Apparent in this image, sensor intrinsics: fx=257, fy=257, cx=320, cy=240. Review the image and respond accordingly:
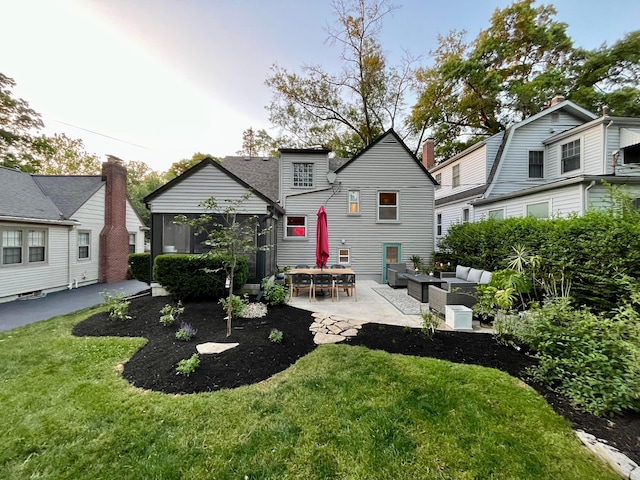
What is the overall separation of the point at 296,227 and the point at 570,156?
12.9m

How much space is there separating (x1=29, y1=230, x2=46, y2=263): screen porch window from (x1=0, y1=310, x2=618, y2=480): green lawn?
841 centimetres

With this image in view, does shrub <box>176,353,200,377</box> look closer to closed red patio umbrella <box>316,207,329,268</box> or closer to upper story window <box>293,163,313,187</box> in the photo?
closed red patio umbrella <box>316,207,329,268</box>

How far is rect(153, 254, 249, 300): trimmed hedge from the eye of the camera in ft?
23.9

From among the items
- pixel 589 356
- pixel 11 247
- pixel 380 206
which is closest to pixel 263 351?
pixel 589 356

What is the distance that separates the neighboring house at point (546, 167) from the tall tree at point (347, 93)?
24.0 feet

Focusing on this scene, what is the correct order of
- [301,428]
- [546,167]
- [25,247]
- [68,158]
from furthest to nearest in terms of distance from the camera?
[68,158] < [546,167] < [25,247] < [301,428]

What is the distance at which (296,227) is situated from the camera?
12.6 m

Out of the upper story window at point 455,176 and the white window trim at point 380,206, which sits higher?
the upper story window at point 455,176

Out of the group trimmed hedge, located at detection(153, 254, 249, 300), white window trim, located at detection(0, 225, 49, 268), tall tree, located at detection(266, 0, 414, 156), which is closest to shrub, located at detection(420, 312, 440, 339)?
trimmed hedge, located at detection(153, 254, 249, 300)

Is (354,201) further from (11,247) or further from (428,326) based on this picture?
(11,247)

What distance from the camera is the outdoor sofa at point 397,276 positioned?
34.2ft

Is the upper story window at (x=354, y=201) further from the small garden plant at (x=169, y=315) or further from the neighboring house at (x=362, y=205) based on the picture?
the small garden plant at (x=169, y=315)

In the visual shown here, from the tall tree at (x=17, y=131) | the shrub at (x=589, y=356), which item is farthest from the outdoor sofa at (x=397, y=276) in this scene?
the tall tree at (x=17, y=131)

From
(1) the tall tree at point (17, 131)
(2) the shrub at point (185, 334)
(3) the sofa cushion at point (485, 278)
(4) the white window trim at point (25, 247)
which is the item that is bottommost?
(2) the shrub at point (185, 334)
